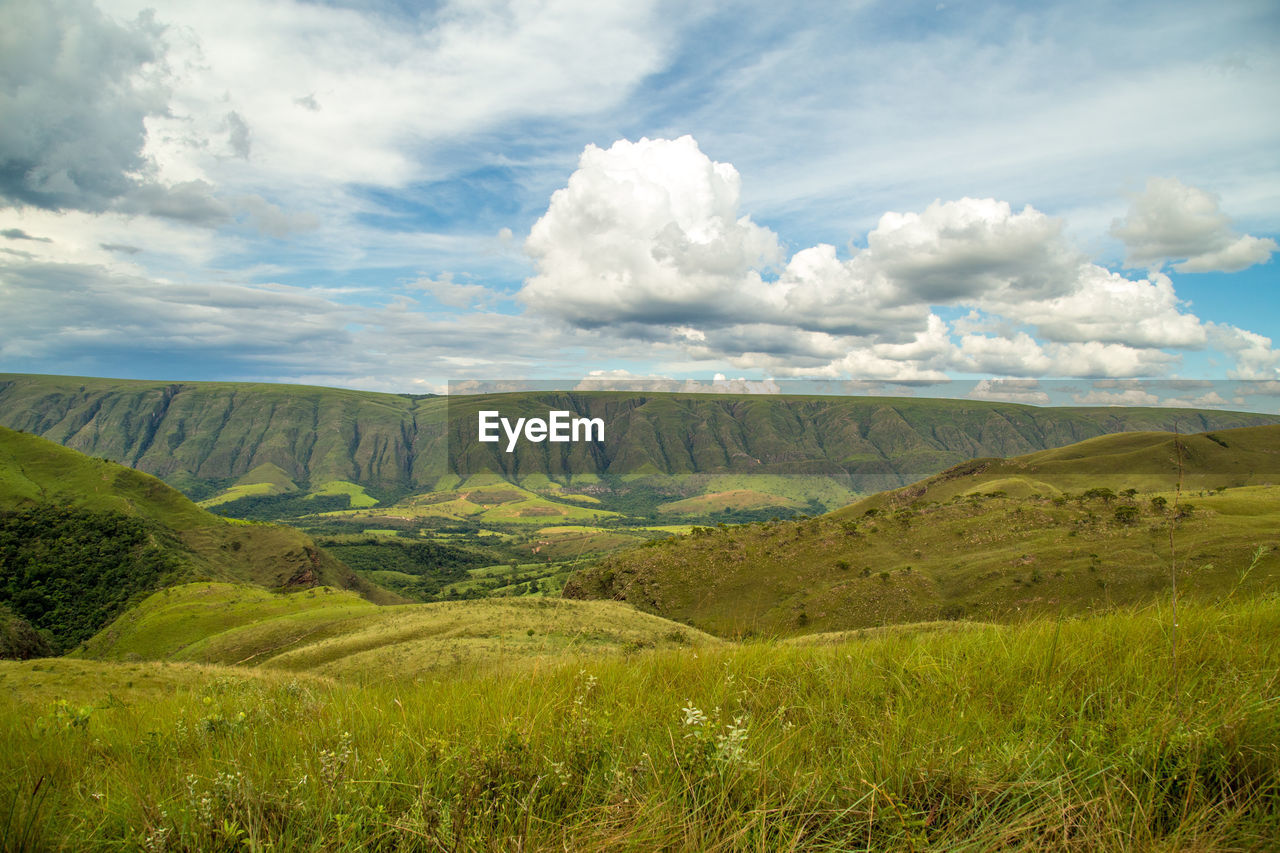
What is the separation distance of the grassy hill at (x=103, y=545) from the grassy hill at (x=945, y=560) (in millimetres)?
88740

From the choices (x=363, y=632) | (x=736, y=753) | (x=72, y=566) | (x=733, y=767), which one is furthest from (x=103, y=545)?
(x=736, y=753)

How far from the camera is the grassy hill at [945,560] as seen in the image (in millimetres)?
50562

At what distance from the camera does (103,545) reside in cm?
11619

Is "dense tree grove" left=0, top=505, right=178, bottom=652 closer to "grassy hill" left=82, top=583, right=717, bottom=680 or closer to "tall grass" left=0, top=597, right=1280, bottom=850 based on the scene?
"grassy hill" left=82, top=583, right=717, bottom=680

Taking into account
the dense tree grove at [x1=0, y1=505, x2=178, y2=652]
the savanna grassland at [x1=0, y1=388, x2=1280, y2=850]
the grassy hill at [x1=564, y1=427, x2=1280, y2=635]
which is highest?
the savanna grassland at [x1=0, y1=388, x2=1280, y2=850]

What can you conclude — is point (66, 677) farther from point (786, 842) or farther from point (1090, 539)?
point (1090, 539)

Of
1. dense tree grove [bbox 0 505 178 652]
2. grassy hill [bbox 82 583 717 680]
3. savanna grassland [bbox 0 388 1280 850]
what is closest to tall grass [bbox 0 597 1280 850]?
savanna grassland [bbox 0 388 1280 850]

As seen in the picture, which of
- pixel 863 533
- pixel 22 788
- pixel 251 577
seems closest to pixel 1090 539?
pixel 863 533

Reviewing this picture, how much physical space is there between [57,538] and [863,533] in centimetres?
15127

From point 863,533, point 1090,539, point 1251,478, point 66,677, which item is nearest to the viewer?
point 66,677

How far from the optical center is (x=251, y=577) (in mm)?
138125

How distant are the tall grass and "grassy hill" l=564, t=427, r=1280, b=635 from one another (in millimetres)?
40242

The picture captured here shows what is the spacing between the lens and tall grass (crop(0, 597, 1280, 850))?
255 cm

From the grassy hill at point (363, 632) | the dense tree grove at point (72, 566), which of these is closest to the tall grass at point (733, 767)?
the grassy hill at point (363, 632)
